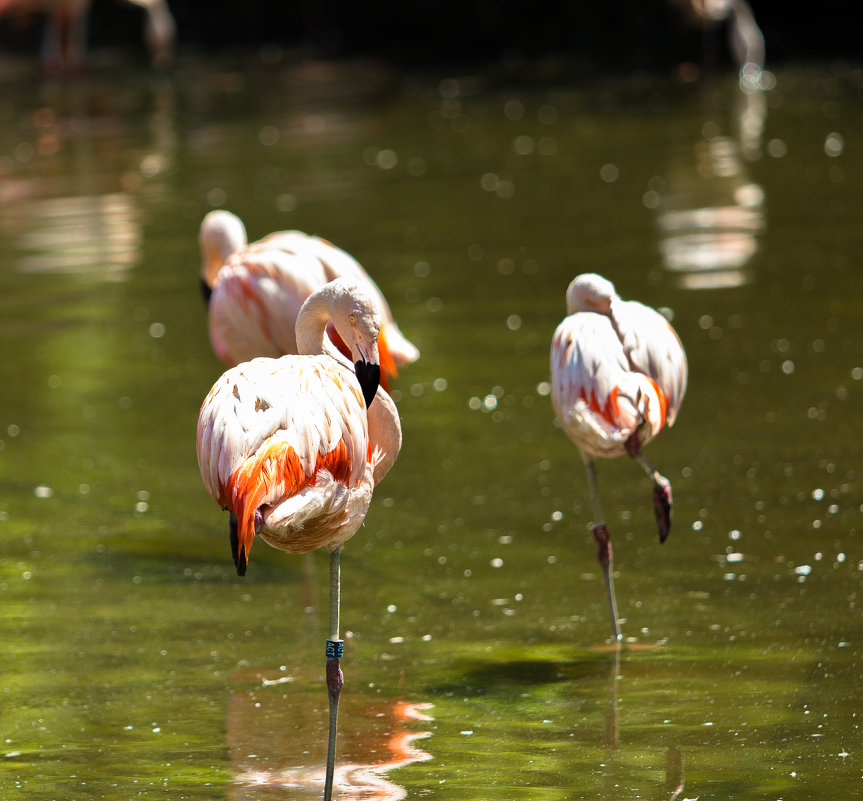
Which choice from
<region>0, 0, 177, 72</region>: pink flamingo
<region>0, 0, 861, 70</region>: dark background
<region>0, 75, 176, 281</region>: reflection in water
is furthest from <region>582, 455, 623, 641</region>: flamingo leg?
<region>0, 0, 177, 72</region>: pink flamingo

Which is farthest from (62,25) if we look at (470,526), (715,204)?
(470,526)

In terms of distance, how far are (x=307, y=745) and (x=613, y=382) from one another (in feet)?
4.22

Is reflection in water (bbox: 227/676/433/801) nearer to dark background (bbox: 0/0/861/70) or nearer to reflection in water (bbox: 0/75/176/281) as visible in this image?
reflection in water (bbox: 0/75/176/281)

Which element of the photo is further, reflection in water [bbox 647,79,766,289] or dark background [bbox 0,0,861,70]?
dark background [bbox 0,0,861,70]

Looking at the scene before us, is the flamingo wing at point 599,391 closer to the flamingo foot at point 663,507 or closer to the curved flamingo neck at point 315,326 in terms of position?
the flamingo foot at point 663,507

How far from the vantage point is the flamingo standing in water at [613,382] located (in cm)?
418

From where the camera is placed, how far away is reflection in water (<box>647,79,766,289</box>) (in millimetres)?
8203

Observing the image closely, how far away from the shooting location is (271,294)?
205 inches

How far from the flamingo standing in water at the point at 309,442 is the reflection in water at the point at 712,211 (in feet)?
14.1

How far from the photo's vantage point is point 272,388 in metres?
3.52

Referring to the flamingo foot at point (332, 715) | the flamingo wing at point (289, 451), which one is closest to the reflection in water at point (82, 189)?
the flamingo wing at point (289, 451)

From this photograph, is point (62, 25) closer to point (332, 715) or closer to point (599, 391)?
point (599, 391)

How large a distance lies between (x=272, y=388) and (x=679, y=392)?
1408 millimetres

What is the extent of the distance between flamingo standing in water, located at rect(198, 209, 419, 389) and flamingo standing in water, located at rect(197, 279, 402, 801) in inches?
51.8
